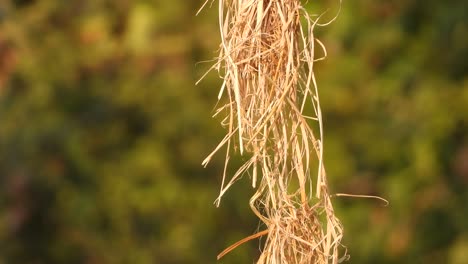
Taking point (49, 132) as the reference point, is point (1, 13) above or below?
above

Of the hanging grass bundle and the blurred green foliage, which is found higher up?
the hanging grass bundle

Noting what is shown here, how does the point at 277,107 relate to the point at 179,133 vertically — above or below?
above

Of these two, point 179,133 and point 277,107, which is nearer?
point 277,107

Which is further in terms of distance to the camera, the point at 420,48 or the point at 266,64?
the point at 420,48

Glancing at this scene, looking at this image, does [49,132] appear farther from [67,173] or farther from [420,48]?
[420,48]

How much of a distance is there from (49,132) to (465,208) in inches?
59.7

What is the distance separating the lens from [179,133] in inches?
135

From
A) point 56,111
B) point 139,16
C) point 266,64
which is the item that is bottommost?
point 56,111

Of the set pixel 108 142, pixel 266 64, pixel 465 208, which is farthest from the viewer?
pixel 108 142

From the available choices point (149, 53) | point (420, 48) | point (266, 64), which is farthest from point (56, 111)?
point (266, 64)

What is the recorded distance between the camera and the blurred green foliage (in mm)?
3301

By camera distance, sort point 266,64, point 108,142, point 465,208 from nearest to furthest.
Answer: point 266,64
point 465,208
point 108,142

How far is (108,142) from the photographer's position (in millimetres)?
3523

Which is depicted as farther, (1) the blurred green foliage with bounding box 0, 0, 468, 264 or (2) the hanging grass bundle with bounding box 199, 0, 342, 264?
(1) the blurred green foliage with bounding box 0, 0, 468, 264
